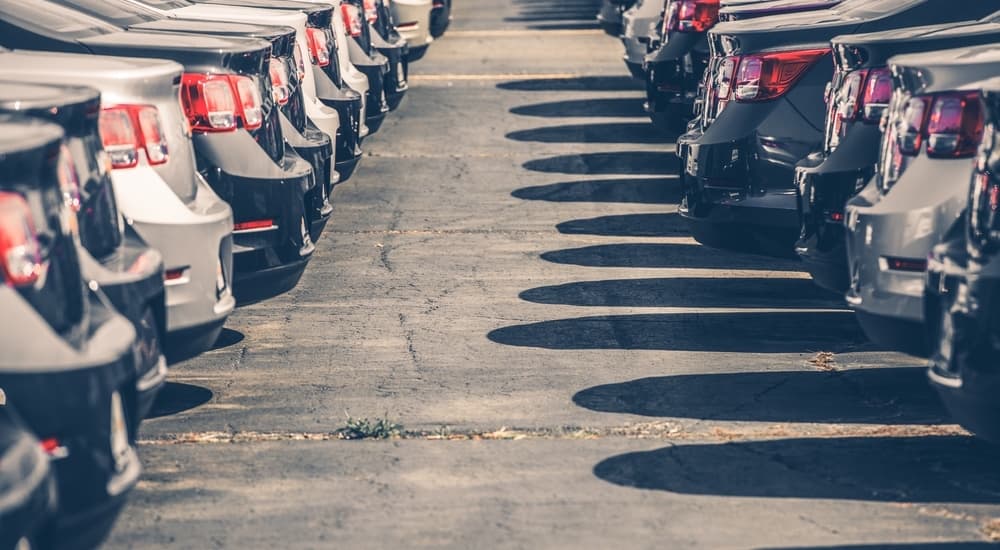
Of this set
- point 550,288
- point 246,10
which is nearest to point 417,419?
point 550,288

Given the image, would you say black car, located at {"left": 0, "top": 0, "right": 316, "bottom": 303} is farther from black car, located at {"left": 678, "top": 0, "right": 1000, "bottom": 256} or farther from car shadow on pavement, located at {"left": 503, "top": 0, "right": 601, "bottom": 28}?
car shadow on pavement, located at {"left": 503, "top": 0, "right": 601, "bottom": 28}

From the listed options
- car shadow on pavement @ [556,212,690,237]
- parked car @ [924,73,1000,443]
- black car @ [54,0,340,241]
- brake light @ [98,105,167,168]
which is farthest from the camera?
car shadow on pavement @ [556,212,690,237]

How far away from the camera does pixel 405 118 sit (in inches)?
681

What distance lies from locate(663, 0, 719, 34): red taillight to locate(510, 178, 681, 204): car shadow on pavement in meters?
1.27

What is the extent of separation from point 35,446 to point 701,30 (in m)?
9.92

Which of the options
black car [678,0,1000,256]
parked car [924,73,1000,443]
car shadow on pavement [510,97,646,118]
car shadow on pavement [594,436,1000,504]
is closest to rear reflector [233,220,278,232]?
car shadow on pavement [594,436,1000,504]

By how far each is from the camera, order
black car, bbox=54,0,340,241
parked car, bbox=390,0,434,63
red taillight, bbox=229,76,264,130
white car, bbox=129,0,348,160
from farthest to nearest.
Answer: parked car, bbox=390,0,434,63
white car, bbox=129,0,348,160
black car, bbox=54,0,340,241
red taillight, bbox=229,76,264,130

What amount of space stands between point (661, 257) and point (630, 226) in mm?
1124

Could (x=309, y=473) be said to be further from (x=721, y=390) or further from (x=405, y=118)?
(x=405, y=118)

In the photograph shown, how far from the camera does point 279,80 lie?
29.6 feet

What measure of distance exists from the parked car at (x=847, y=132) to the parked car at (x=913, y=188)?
2.53ft

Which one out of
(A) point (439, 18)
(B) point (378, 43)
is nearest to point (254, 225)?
(B) point (378, 43)

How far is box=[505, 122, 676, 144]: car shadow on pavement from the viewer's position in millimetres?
16078

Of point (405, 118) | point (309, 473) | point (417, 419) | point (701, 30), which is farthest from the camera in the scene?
point (405, 118)
